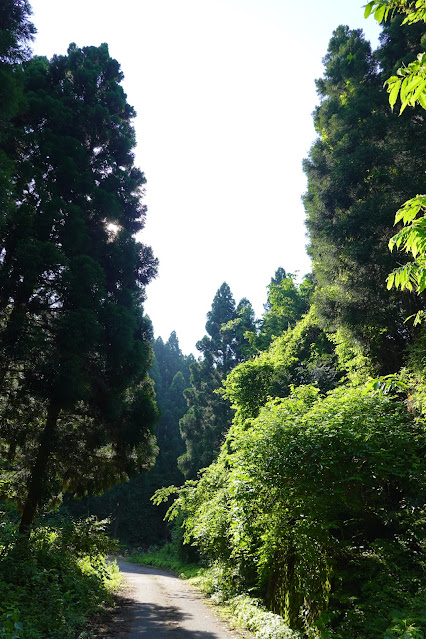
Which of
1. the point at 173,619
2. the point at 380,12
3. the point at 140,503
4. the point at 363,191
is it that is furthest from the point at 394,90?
the point at 140,503

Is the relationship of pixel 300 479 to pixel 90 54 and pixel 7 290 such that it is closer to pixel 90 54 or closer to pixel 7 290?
pixel 7 290

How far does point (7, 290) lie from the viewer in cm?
834

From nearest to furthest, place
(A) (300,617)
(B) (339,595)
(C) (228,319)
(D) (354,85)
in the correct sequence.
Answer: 1. (B) (339,595)
2. (A) (300,617)
3. (D) (354,85)
4. (C) (228,319)

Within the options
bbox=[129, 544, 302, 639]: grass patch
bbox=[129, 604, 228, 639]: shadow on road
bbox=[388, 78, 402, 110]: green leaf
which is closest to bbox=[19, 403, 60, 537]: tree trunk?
bbox=[129, 604, 228, 639]: shadow on road

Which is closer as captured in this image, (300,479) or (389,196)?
(300,479)

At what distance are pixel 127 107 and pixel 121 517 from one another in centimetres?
3418

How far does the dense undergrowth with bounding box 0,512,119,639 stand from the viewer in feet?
18.4

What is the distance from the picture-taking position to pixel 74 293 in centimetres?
923

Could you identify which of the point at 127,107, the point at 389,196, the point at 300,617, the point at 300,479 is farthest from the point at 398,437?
the point at 127,107

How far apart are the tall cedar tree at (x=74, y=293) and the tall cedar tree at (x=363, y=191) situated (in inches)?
219

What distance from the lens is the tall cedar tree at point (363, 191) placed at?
9570 mm

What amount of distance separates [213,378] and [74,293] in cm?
2365

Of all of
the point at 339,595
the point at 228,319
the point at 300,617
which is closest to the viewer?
the point at 339,595

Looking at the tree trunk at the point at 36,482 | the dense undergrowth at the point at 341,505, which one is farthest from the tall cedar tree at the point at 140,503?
the dense undergrowth at the point at 341,505
